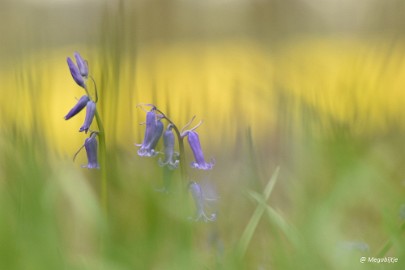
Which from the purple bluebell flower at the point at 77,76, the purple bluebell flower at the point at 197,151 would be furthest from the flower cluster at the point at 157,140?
the purple bluebell flower at the point at 77,76

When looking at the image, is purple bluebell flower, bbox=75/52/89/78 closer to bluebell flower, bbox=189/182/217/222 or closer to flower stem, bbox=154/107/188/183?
flower stem, bbox=154/107/188/183

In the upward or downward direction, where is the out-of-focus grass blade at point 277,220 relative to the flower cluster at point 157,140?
downward

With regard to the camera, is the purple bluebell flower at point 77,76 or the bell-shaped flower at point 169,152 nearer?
the bell-shaped flower at point 169,152

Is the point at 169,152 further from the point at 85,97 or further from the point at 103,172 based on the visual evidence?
the point at 85,97

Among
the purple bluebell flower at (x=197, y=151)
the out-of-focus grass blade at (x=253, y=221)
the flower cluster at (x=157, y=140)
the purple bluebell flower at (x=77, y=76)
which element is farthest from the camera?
the purple bluebell flower at (x=197, y=151)

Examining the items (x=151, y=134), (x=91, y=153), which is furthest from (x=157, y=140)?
(x=91, y=153)

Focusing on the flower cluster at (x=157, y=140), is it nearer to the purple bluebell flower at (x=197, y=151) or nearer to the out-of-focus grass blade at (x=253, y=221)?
the purple bluebell flower at (x=197, y=151)
